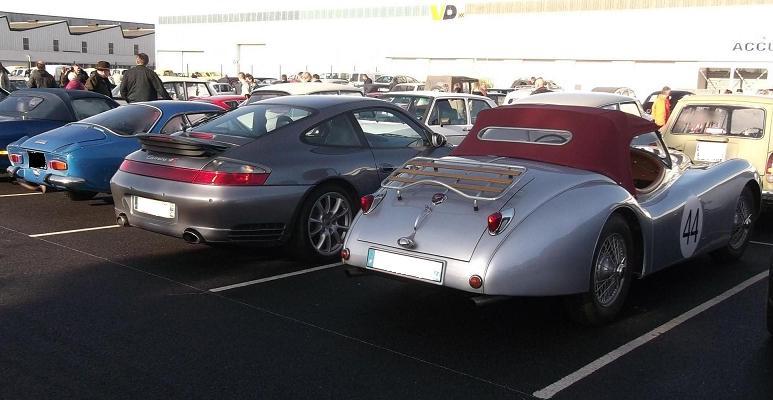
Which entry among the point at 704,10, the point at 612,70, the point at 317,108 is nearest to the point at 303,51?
the point at 612,70

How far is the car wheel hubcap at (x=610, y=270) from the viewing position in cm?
486

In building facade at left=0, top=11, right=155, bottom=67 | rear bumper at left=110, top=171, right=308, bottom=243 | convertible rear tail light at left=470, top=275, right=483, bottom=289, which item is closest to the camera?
convertible rear tail light at left=470, top=275, right=483, bottom=289

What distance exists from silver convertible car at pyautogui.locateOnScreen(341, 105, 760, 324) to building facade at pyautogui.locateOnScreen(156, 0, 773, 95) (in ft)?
156

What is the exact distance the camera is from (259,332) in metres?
4.74

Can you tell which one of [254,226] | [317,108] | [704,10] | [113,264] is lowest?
[113,264]

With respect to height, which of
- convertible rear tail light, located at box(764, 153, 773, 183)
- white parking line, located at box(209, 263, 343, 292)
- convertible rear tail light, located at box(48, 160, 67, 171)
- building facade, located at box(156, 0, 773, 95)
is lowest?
white parking line, located at box(209, 263, 343, 292)

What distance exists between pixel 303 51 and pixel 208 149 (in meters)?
69.8

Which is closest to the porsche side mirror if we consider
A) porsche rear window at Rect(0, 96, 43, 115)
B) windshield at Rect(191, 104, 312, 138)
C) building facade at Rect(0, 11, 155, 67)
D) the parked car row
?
the parked car row

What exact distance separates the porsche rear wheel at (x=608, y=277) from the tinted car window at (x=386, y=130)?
2902mm

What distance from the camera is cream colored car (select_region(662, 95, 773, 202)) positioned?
8695 millimetres

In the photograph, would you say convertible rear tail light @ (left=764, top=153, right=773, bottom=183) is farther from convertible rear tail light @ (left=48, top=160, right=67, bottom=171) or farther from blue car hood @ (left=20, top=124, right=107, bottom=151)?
convertible rear tail light @ (left=48, top=160, right=67, bottom=171)

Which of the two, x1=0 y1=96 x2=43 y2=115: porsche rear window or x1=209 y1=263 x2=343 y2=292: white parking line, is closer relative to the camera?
x1=209 y1=263 x2=343 y2=292: white parking line

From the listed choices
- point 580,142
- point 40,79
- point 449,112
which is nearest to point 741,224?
point 580,142

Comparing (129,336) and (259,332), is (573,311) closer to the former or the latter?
(259,332)
